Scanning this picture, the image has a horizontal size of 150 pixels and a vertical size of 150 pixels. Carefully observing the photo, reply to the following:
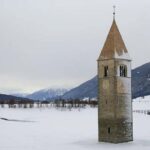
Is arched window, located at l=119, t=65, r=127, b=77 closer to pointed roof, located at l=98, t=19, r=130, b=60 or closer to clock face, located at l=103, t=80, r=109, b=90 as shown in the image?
pointed roof, located at l=98, t=19, r=130, b=60

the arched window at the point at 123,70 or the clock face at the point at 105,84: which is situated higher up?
the arched window at the point at 123,70

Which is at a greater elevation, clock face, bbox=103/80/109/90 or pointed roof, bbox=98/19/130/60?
pointed roof, bbox=98/19/130/60

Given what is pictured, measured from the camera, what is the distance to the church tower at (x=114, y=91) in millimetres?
46375

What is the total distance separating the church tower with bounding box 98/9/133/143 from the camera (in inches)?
1826

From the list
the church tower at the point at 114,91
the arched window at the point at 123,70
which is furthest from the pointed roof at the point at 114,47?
the arched window at the point at 123,70

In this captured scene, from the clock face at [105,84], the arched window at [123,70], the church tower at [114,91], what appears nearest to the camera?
the church tower at [114,91]

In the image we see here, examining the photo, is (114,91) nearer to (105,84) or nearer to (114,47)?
(105,84)

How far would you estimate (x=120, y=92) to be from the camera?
47219 millimetres

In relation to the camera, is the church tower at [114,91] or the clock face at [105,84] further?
the clock face at [105,84]

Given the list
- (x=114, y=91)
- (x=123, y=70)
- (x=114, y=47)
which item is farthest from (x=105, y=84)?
(x=114, y=47)

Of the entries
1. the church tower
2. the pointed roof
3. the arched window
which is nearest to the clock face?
the church tower

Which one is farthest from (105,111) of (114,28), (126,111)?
(114,28)

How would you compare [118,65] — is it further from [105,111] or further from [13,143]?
[13,143]

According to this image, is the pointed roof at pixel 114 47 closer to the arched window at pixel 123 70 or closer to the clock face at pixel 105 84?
the arched window at pixel 123 70
